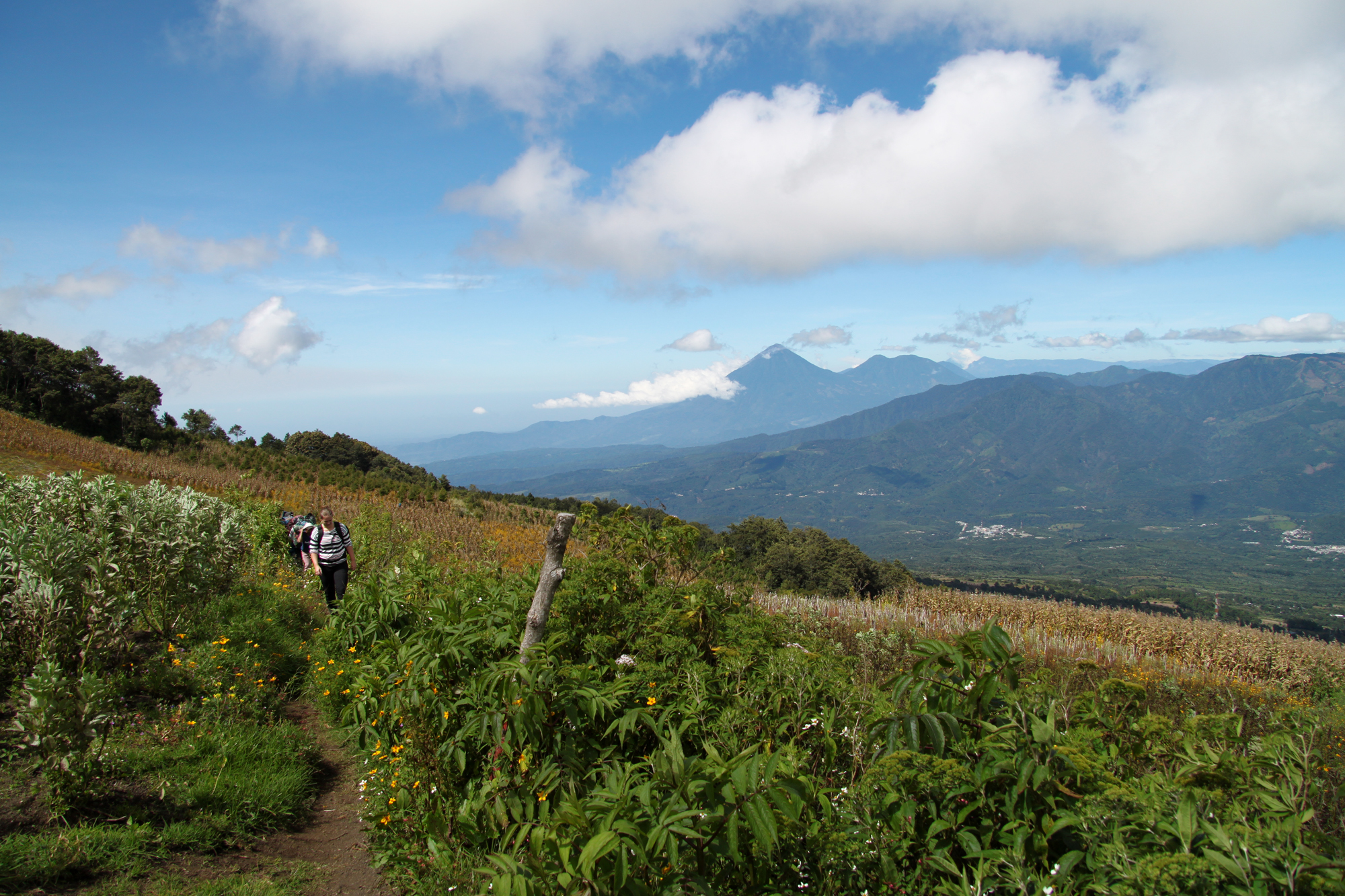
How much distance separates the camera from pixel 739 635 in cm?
401

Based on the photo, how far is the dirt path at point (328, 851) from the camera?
3527 millimetres

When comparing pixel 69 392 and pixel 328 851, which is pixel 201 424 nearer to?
pixel 69 392

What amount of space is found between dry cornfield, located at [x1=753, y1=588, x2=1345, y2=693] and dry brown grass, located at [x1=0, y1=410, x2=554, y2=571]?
6078 millimetres

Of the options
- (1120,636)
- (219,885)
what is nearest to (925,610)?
(1120,636)

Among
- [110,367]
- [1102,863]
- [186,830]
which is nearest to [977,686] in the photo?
[1102,863]

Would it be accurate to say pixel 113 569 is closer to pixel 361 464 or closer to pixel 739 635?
→ pixel 739 635

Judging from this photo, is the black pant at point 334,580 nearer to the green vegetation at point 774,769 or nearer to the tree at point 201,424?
the green vegetation at point 774,769

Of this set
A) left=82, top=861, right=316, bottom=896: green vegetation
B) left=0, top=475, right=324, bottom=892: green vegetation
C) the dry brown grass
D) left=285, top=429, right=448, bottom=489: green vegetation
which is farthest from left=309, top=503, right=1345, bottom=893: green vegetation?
left=285, top=429, right=448, bottom=489: green vegetation

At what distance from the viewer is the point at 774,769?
2.15 meters

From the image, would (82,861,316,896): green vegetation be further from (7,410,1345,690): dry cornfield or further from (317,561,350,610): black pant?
(317,561,350,610): black pant

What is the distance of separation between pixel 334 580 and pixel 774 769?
8.18m

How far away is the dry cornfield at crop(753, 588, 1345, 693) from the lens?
35.9 ft

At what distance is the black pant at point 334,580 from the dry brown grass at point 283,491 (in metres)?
2.08

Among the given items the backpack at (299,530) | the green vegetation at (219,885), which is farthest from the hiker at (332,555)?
the green vegetation at (219,885)
